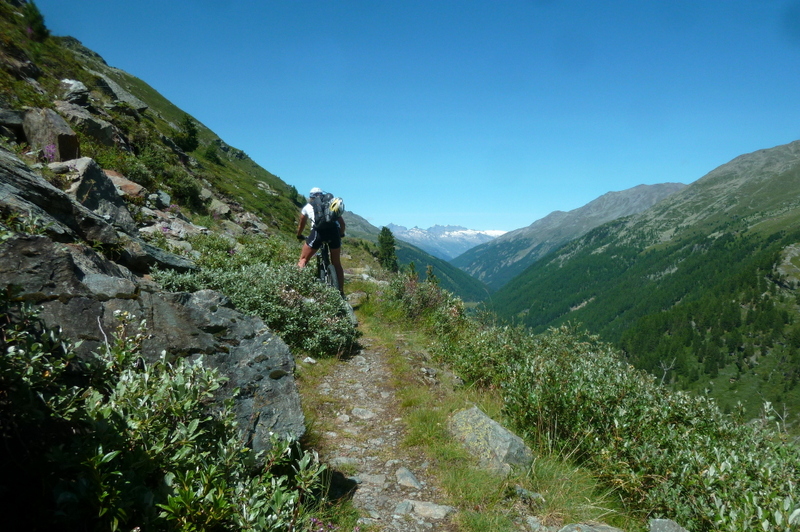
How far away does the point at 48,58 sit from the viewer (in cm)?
2392

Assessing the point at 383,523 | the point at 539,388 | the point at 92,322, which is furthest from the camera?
the point at 539,388

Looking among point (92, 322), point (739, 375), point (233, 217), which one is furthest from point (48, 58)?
point (739, 375)

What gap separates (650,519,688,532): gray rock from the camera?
3602 mm

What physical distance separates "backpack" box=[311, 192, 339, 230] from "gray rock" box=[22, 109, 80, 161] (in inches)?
258

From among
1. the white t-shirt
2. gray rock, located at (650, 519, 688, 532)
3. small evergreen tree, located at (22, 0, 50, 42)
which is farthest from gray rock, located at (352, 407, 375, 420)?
small evergreen tree, located at (22, 0, 50, 42)

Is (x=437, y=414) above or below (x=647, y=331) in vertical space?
above

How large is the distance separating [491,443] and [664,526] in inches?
76.9

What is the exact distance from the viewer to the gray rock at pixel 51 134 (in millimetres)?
10180

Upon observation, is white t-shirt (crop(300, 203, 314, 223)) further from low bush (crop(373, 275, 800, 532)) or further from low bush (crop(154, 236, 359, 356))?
low bush (crop(373, 275, 800, 532))

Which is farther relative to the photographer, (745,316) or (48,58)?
(745,316)

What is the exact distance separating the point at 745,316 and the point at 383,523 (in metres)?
247

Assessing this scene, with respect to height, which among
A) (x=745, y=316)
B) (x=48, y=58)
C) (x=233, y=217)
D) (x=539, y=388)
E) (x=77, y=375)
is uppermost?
(x=48, y=58)

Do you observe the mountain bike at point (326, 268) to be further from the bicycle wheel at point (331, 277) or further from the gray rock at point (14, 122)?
the gray rock at point (14, 122)

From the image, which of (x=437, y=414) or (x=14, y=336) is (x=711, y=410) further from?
(x=14, y=336)
